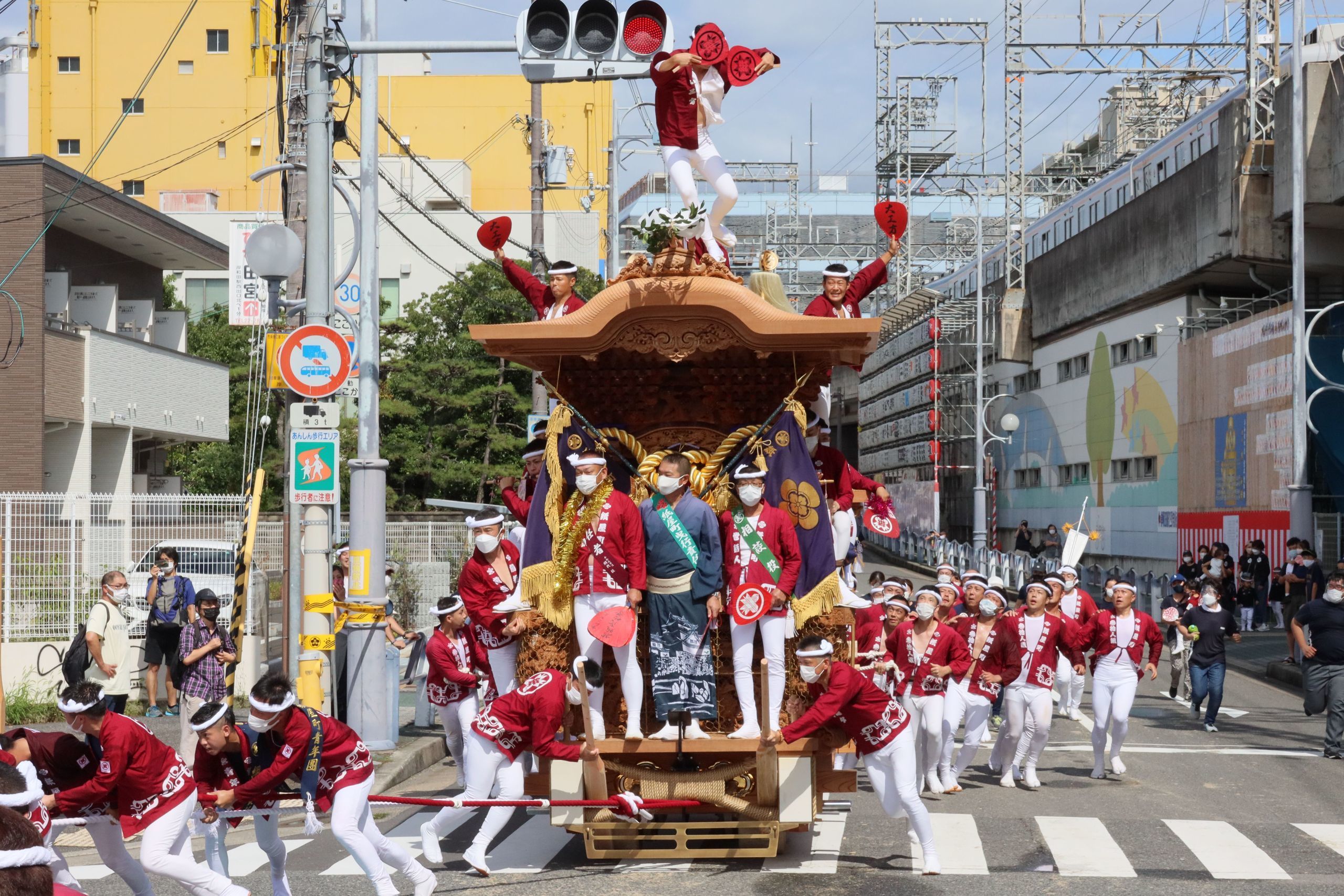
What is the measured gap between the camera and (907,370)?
54.6 m

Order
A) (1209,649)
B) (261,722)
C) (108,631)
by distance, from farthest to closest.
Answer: (1209,649), (108,631), (261,722)

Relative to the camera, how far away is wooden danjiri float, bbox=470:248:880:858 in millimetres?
10039

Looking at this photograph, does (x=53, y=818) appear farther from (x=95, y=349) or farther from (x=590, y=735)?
(x=95, y=349)

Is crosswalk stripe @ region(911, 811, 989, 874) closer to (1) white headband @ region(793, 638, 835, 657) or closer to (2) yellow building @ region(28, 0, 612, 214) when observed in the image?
(1) white headband @ region(793, 638, 835, 657)

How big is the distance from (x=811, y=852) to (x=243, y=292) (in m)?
18.1

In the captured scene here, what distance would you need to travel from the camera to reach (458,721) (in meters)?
12.8

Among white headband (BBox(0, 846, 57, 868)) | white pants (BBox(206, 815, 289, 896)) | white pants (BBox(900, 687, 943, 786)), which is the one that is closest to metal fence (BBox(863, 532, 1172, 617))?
white pants (BBox(900, 687, 943, 786))

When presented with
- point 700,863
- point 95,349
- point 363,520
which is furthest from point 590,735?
point 95,349

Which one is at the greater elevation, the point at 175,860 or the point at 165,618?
the point at 165,618

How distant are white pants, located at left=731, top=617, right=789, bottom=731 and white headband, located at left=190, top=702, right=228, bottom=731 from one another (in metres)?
3.55

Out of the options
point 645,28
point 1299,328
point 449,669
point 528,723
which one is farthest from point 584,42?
point 1299,328

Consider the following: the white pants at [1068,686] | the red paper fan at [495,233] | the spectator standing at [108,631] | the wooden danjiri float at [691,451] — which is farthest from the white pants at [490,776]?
the white pants at [1068,686]

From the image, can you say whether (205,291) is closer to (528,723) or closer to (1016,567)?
(1016,567)

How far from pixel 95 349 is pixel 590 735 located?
19.3 meters
